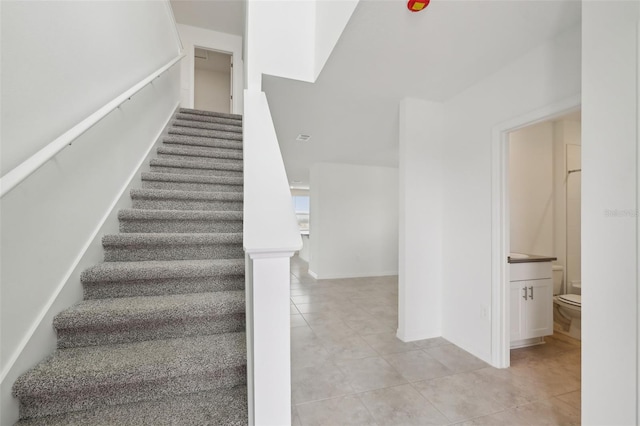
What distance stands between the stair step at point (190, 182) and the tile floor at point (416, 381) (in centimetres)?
170

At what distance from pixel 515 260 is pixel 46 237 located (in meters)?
3.38

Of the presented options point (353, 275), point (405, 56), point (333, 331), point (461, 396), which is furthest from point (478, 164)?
point (353, 275)

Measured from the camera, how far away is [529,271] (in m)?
2.61

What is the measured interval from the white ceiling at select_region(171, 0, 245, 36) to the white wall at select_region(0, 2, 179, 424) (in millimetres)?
3384

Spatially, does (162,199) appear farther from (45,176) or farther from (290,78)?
(290,78)

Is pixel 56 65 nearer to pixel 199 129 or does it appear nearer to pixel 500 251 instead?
pixel 199 129

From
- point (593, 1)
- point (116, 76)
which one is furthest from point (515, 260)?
point (116, 76)

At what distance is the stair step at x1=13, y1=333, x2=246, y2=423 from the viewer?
3.77 feet

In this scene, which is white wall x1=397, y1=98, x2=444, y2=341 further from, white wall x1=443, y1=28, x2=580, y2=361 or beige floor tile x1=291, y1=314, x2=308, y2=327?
beige floor tile x1=291, y1=314, x2=308, y2=327

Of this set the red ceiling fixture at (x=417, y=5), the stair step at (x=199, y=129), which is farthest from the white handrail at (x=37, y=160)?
the stair step at (x=199, y=129)

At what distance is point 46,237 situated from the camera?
4.38ft

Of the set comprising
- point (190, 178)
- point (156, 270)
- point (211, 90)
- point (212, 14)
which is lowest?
point (156, 270)

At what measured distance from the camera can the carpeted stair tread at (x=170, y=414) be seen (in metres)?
1.13

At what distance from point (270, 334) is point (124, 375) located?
835 mm
